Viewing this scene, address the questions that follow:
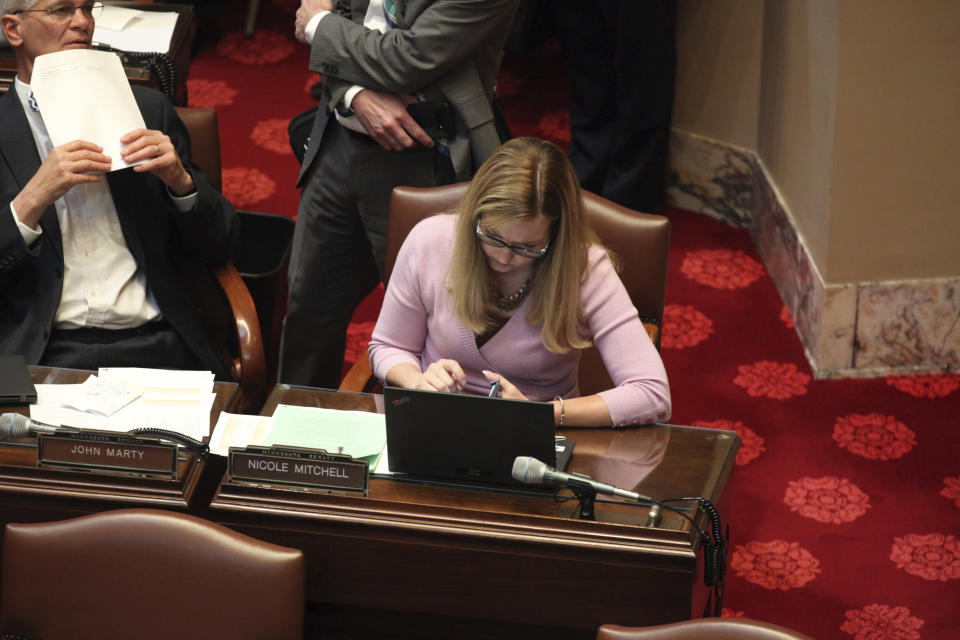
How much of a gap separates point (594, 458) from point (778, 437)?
1452 millimetres

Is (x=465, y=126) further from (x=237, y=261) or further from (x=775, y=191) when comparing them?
(x=775, y=191)

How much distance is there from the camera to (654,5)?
3.92m

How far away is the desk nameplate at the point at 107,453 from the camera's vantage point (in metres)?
1.99

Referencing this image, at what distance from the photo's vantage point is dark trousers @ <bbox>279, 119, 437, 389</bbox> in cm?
283

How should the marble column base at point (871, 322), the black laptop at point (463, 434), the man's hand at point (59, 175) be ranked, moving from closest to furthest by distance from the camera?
the black laptop at point (463, 434)
the man's hand at point (59, 175)
the marble column base at point (871, 322)

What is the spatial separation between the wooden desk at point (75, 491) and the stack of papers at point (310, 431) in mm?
110

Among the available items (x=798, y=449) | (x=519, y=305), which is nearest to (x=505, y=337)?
(x=519, y=305)

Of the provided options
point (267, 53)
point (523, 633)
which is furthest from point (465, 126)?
point (267, 53)

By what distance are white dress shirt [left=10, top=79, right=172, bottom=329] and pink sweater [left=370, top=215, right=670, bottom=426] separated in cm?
56

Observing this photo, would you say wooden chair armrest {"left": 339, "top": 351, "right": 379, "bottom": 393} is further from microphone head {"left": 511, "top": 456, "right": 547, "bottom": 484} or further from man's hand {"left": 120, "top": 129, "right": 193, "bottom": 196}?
microphone head {"left": 511, "top": 456, "right": 547, "bottom": 484}

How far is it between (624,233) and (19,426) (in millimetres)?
1245

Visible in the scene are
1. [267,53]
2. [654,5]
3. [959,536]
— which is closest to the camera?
[959,536]

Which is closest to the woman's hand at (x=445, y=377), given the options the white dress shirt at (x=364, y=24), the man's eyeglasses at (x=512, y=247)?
the man's eyeglasses at (x=512, y=247)

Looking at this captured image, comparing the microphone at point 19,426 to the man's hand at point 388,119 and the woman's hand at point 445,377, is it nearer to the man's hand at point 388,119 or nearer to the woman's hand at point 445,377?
the woman's hand at point 445,377
